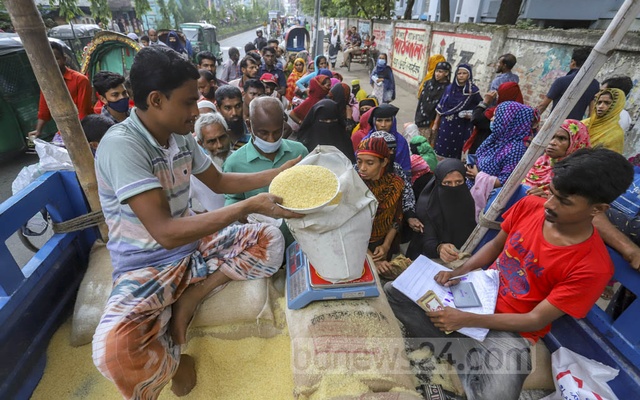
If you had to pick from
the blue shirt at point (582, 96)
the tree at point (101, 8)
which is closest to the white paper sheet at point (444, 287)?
the blue shirt at point (582, 96)

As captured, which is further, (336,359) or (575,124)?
(575,124)

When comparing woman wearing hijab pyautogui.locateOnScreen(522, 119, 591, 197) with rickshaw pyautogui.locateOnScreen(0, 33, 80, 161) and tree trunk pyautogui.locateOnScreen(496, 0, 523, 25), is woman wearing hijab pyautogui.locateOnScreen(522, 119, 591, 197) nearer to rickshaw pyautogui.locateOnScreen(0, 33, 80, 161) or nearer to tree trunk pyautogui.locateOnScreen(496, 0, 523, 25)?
rickshaw pyautogui.locateOnScreen(0, 33, 80, 161)

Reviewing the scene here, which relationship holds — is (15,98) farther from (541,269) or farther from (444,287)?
(541,269)

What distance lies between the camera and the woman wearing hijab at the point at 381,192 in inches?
98.8

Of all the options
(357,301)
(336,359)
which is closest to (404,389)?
(336,359)

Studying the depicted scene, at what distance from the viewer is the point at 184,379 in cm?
172

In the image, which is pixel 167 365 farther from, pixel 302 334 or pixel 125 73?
pixel 125 73

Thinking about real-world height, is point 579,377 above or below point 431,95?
below

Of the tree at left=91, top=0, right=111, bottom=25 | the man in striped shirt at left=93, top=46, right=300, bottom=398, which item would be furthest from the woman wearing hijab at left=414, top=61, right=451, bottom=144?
the tree at left=91, top=0, right=111, bottom=25

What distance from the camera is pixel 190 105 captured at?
5.04 ft

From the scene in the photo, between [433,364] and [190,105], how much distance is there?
202 cm

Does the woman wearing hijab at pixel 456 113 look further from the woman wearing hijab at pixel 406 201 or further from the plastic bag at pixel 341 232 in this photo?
the plastic bag at pixel 341 232

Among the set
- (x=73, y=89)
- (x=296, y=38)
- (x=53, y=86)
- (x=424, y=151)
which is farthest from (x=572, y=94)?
(x=296, y=38)

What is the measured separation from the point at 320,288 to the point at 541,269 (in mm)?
1182
